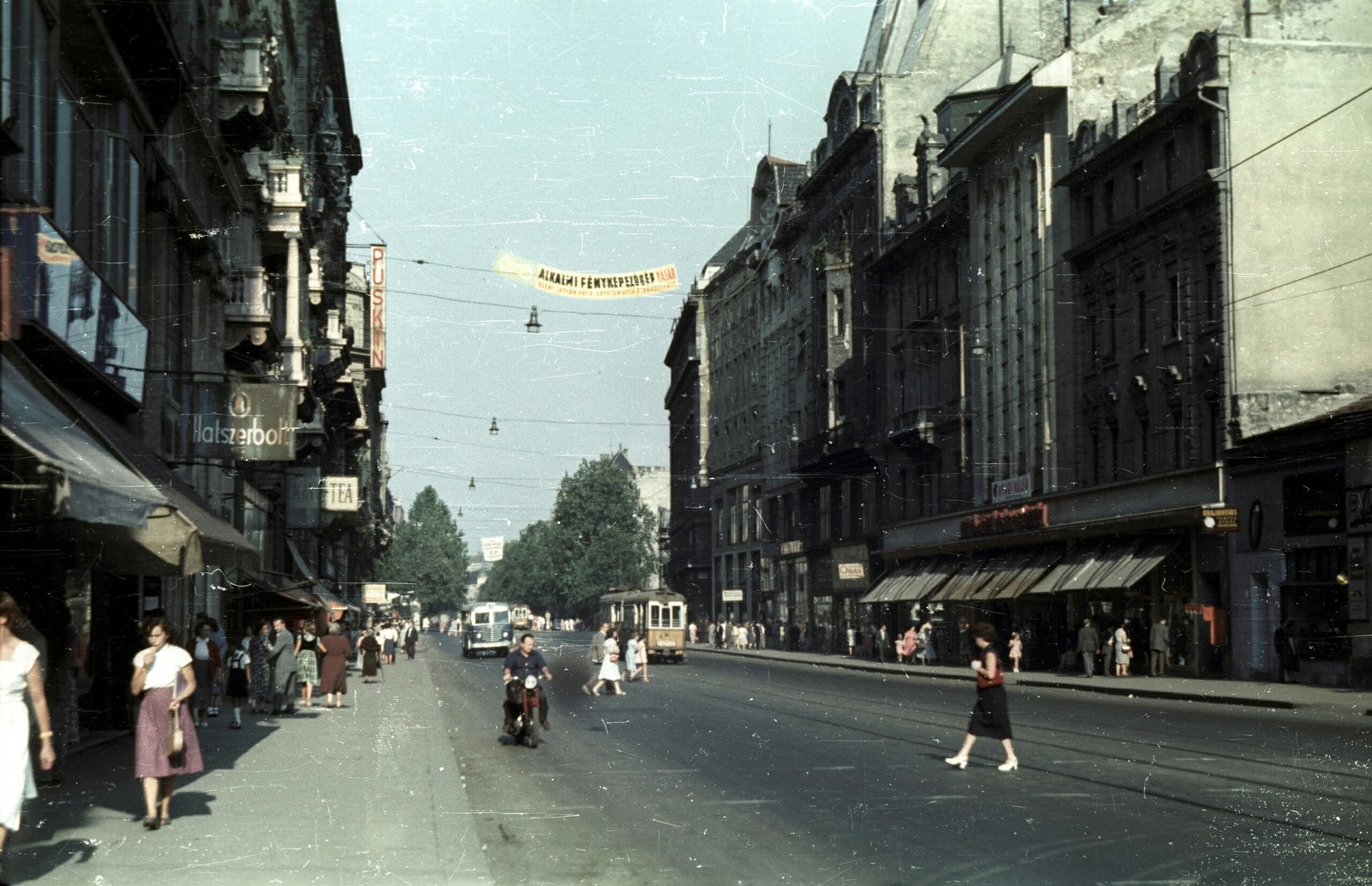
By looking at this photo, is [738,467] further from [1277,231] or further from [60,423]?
[60,423]

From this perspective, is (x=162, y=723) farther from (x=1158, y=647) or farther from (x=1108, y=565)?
(x=1108, y=565)

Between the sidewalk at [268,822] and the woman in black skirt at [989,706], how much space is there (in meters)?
5.50

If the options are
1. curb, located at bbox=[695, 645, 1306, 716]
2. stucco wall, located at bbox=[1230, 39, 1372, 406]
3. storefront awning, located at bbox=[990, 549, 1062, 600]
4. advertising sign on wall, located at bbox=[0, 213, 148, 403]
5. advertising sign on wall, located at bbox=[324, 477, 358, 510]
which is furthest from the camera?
advertising sign on wall, located at bbox=[324, 477, 358, 510]

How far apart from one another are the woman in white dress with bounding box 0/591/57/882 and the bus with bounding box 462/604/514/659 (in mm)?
69043

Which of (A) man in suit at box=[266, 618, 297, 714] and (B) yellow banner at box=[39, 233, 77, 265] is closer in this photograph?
(B) yellow banner at box=[39, 233, 77, 265]

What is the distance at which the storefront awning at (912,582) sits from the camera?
60188mm

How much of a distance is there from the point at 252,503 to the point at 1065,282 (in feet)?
81.2

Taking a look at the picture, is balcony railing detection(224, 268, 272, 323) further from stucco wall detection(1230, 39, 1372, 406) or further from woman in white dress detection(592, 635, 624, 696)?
stucco wall detection(1230, 39, 1372, 406)

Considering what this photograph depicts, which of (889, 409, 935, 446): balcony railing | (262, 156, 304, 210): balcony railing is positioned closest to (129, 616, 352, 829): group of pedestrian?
(262, 156, 304, 210): balcony railing

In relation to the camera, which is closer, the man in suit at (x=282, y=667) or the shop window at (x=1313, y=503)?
the man in suit at (x=282, y=667)

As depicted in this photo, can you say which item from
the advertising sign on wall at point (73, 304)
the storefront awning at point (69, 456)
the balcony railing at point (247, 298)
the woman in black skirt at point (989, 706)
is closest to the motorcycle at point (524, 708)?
the woman in black skirt at point (989, 706)

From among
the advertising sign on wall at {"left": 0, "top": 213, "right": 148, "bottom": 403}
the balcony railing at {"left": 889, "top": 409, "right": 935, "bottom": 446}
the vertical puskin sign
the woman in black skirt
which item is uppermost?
the vertical puskin sign

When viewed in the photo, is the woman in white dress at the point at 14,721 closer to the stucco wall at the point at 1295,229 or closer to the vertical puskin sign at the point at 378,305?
the stucco wall at the point at 1295,229

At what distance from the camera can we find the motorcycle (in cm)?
2259
